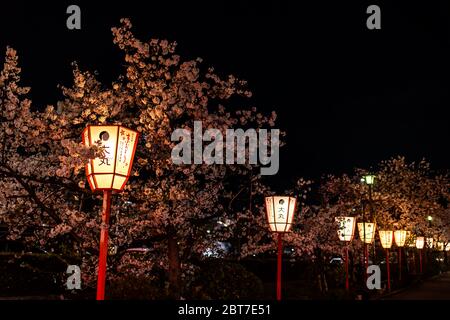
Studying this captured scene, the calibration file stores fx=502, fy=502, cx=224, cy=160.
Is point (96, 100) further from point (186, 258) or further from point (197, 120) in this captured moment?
point (186, 258)

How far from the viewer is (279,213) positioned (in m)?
15.1

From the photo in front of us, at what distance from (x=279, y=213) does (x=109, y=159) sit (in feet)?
24.6

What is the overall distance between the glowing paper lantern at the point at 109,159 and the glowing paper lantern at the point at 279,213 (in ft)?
23.2

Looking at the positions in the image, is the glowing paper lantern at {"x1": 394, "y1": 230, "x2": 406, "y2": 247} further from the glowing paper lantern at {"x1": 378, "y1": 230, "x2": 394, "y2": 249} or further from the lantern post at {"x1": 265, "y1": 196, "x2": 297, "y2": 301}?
the lantern post at {"x1": 265, "y1": 196, "x2": 297, "y2": 301}

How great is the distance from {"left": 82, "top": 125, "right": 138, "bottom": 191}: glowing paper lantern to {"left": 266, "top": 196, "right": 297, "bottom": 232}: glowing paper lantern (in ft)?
23.2

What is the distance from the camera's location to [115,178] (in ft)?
28.7

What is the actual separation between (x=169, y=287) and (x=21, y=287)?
13.4m

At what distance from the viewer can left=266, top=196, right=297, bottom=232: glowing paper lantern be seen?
15.1 meters

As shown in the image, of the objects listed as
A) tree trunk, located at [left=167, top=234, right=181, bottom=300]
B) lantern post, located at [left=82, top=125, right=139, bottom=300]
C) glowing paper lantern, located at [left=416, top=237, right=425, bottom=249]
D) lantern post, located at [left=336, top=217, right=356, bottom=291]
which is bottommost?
tree trunk, located at [left=167, top=234, right=181, bottom=300]

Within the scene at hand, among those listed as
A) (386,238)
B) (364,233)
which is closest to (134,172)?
(364,233)

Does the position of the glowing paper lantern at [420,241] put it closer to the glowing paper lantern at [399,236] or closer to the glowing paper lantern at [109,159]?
the glowing paper lantern at [399,236]

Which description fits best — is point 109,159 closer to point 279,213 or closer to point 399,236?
point 279,213

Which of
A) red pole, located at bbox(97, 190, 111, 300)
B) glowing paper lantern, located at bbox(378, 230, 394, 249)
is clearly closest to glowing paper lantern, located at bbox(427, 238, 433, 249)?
glowing paper lantern, located at bbox(378, 230, 394, 249)

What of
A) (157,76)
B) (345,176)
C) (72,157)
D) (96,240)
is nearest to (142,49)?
(157,76)
